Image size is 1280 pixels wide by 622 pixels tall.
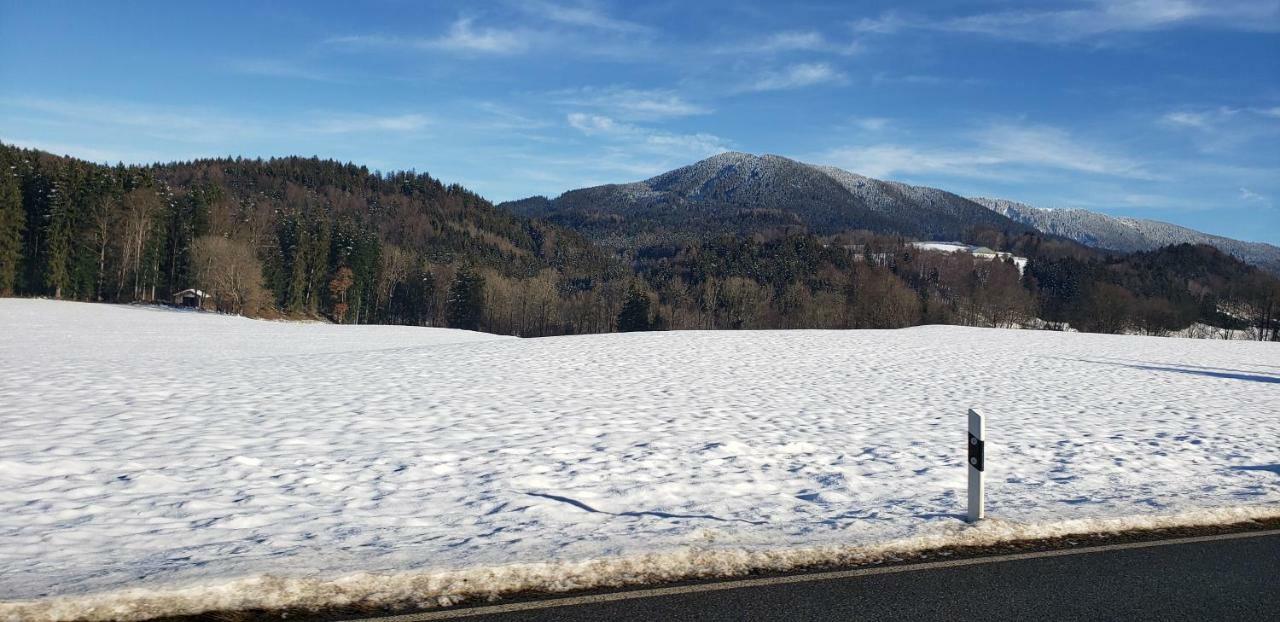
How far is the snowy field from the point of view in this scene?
5820mm

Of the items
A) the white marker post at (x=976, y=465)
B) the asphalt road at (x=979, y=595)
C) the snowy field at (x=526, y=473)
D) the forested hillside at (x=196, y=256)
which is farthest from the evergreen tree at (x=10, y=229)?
the white marker post at (x=976, y=465)

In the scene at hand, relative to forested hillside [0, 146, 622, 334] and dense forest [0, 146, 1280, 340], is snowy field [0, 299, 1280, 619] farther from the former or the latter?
dense forest [0, 146, 1280, 340]

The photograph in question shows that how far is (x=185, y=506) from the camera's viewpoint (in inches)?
291

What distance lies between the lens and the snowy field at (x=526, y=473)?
19.1ft

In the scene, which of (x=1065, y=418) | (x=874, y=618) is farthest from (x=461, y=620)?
(x=1065, y=418)

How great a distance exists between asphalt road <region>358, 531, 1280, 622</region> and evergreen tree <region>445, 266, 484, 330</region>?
112m

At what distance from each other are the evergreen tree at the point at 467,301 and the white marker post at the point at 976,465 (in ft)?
364

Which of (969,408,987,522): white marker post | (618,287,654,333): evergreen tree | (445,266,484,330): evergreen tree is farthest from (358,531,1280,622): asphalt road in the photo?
(445,266,484,330): evergreen tree

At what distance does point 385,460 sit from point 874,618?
693 centimetres

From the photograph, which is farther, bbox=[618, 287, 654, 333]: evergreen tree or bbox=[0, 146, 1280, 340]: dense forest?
bbox=[618, 287, 654, 333]: evergreen tree

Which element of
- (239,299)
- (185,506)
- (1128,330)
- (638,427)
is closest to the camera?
(185,506)

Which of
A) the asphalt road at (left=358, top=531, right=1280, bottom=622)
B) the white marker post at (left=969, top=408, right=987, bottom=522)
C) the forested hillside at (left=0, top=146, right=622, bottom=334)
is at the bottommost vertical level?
the asphalt road at (left=358, top=531, right=1280, bottom=622)

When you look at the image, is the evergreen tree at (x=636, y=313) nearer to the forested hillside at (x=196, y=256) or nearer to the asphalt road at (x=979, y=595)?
the forested hillside at (x=196, y=256)

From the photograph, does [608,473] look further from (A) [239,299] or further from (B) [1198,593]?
(A) [239,299]
